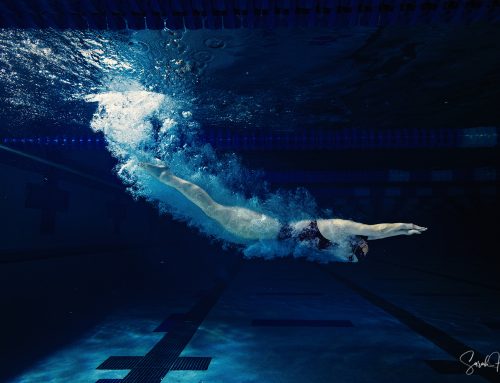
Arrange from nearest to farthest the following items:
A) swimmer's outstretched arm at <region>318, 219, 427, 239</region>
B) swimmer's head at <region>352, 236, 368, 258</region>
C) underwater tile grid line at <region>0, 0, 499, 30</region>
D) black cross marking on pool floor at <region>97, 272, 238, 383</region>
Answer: black cross marking on pool floor at <region>97, 272, 238, 383</region>, underwater tile grid line at <region>0, 0, 499, 30</region>, swimmer's outstretched arm at <region>318, 219, 427, 239</region>, swimmer's head at <region>352, 236, 368, 258</region>

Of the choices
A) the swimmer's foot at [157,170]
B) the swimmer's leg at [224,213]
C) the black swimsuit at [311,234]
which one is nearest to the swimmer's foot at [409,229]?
the black swimsuit at [311,234]

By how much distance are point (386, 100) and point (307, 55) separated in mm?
2371

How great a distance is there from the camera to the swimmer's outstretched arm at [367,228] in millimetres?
3584

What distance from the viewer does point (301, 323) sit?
425 centimetres

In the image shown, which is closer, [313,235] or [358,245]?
[358,245]

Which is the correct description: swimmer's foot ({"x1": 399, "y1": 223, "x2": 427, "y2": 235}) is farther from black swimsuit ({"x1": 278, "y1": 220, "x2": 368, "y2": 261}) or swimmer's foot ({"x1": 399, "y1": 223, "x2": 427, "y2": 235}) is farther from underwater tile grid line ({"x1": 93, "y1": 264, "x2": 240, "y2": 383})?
underwater tile grid line ({"x1": 93, "y1": 264, "x2": 240, "y2": 383})

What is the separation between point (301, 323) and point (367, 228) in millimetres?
1444

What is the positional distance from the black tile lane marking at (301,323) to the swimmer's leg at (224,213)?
115cm

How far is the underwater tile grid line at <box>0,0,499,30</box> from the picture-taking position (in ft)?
10.9

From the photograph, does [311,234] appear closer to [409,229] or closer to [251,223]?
[251,223]

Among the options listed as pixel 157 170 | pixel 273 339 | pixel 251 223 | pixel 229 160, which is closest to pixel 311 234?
pixel 251 223

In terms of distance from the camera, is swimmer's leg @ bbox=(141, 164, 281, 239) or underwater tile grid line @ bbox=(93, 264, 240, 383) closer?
underwater tile grid line @ bbox=(93, 264, 240, 383)

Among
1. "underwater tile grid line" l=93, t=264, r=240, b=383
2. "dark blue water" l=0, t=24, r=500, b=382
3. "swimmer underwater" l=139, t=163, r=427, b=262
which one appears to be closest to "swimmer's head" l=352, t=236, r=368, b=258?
"swimmer underwater" l=139, t=163, r=427, b=262

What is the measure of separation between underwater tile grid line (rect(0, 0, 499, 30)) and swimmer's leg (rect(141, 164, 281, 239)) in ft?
6.06
